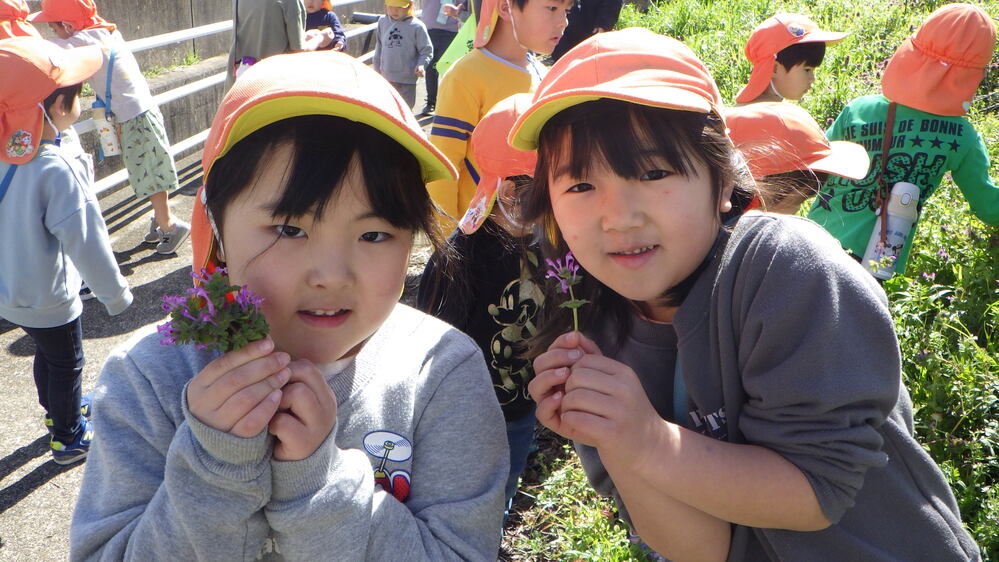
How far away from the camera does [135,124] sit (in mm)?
6531

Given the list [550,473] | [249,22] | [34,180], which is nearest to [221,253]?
[550,473]

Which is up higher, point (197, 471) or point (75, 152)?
point (197, 471)

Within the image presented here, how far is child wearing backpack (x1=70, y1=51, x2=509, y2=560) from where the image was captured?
1.28 m

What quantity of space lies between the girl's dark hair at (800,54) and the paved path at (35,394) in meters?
2.82

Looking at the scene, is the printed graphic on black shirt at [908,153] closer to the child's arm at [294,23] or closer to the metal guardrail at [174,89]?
the child's arm at [294,23]

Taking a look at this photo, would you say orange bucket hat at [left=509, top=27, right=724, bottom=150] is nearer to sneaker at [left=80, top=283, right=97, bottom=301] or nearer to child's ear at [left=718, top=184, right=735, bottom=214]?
child's ear at [left=718, top=184, right=735, bottom=214]

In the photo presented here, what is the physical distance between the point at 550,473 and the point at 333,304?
261 centimetres

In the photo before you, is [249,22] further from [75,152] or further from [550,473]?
[550,473]

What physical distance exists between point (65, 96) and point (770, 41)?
3.89 meters

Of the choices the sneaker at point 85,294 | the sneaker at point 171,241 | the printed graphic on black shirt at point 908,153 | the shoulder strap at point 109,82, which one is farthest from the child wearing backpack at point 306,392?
the shoulder strap at point 109,82

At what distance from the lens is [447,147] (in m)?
3.52

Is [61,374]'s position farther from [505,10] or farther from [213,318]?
[213,318]

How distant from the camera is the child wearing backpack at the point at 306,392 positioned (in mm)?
1284

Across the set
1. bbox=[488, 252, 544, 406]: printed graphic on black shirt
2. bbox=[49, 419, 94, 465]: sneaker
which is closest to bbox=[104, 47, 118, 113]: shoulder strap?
bbox=[49, 419, 94, 465]: sneaker
